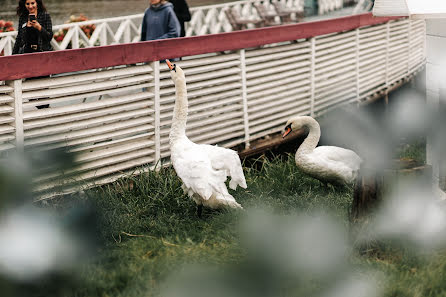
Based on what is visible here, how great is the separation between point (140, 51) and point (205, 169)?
160 cm

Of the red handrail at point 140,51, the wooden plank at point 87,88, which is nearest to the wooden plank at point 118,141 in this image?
the wooden plank at point 87,88

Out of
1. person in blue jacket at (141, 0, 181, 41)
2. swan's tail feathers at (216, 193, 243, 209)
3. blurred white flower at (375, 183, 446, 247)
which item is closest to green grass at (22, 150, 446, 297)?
swan's tail feathers at (216, 193, 243, 209)

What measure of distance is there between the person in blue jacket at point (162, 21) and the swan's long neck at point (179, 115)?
8.73 ft

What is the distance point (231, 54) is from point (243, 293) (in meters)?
6.30

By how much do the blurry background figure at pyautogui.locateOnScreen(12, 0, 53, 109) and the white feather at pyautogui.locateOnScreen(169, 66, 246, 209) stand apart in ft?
Answer: 8.11

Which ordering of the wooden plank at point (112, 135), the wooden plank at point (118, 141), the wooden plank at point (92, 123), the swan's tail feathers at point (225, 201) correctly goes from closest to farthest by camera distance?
the swan's tail feathers at point (225, 201) < the wooden plank at point (92, 123) < the wooden plank at point (112, 135) < the wooden plank at point (118, 141)

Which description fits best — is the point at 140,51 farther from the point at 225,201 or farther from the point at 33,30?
the point at 225,201

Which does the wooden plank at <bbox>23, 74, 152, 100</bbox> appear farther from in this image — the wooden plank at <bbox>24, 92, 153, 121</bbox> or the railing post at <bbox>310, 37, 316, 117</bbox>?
the railing post at <bbox>310, 37, 316, 117</bbox>

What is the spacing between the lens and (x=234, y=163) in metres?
5.46

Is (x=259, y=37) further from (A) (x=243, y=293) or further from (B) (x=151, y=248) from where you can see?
(A) (x=243, y=293)

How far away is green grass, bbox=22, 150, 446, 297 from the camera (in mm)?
4082

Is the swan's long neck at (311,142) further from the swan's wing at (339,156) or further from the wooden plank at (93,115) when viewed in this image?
the wooden plank at (93,115)

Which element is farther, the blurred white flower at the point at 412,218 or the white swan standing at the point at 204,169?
the white swan standing at the point at 204,169

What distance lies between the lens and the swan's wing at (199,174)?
207 inches
